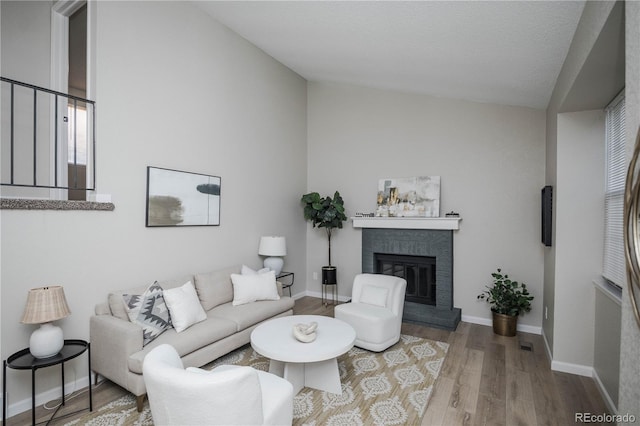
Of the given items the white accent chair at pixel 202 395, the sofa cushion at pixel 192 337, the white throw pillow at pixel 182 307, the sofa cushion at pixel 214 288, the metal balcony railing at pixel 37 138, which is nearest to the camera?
the white accent chair at pixel 202 395

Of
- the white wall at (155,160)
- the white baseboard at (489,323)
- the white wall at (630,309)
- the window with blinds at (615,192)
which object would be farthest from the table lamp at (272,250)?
the white wall at (630,309)

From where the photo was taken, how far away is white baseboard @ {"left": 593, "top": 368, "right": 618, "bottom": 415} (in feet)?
7.72

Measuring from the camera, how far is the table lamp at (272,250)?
4477 mm

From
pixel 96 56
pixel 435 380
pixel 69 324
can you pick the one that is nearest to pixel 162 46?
pixel 96 56

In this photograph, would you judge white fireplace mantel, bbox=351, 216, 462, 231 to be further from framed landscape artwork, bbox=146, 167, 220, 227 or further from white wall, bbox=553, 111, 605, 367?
framed landscape artwork, bbox=146, 167, 220, 227

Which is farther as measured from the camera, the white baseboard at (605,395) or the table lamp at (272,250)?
the table lamp at (272,250)

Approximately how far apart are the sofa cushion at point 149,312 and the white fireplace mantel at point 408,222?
299cm

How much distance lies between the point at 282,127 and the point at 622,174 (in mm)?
3980

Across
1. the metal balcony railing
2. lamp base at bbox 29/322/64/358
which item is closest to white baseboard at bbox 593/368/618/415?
lamp base at bbox 29/322/64/358

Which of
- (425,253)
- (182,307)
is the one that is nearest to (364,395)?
(182,307)

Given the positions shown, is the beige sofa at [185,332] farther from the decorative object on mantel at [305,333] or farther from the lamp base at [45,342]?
the decorative object on mantel at [305,333]

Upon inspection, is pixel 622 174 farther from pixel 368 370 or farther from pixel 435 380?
pixel 368 370

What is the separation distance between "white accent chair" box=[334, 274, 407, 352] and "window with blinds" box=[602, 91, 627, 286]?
5.96 feet

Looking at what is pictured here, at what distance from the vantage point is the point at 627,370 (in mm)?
1291
